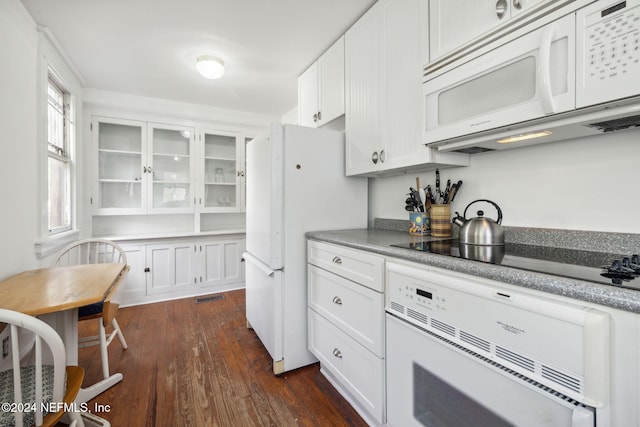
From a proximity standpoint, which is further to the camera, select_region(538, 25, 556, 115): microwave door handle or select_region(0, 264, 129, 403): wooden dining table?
select_region(0, 264, 129, 403): wooden dining table

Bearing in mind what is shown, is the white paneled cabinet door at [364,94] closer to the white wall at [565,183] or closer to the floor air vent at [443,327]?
the white wall at [565,183]

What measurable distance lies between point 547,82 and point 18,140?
285cm

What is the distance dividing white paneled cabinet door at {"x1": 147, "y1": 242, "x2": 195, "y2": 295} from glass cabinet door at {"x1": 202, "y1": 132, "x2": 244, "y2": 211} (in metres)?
0.66

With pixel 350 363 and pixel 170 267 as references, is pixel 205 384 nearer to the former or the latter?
pixel 350 363

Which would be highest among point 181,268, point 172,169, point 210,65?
point 210,65

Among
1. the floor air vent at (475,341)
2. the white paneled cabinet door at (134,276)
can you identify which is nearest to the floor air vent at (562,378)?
the floor air vent at (475,341)

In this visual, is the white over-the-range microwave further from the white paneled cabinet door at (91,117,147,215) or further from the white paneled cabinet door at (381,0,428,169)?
the white paneled cabinet door at (91,117,147,215)

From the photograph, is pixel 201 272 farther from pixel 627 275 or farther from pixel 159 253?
pixel 627 275

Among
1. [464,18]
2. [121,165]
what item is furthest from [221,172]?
[464,18]

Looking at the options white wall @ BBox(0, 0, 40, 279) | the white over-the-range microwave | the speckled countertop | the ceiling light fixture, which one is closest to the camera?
the speckled countertop

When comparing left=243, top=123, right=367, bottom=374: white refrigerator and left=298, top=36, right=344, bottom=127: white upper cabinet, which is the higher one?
left=298, top=36, right=344, bottom=127: white upper cabinet

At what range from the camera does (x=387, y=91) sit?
5.49 ft

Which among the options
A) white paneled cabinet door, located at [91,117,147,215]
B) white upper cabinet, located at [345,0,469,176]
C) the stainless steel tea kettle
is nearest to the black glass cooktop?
the stainless steel tea kettle

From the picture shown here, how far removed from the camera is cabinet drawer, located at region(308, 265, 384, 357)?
1310 mm
